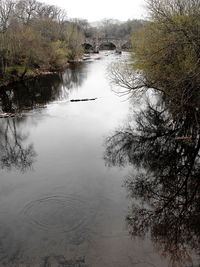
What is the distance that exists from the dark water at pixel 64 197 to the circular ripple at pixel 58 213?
40 millimetres

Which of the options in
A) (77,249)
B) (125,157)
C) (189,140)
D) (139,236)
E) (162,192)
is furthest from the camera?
(189,140)

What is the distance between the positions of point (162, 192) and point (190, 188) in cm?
158

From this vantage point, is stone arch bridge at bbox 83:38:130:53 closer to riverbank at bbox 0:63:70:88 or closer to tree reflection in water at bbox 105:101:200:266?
riverbank at bbox 0:63:70:88

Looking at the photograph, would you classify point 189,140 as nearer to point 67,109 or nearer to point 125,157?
point 125,157

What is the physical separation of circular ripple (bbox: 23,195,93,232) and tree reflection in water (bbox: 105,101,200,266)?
211 centimetres

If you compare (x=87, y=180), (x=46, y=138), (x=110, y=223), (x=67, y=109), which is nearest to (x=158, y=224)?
(x=110, y=223)

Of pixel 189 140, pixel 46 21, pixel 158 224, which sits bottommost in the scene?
pixel 158 224

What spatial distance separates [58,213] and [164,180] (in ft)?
20.1

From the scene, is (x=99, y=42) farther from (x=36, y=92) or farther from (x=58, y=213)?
(x=58, y=213)

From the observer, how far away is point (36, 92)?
33.5 meters

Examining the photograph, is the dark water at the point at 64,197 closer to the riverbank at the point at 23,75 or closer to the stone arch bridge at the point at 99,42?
the riverbank at the point at 23,75

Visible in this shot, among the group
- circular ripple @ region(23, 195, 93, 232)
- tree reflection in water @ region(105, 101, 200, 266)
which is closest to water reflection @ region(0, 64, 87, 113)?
tree reflection in water @ region(105, 101, 200, 266)

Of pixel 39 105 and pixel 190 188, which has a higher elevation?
pixel 39 105

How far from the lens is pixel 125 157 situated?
52.4 feet
